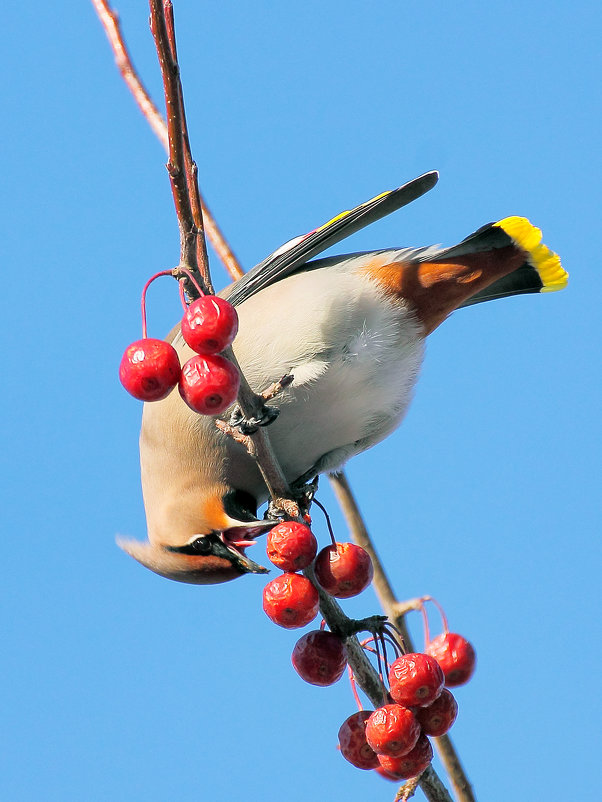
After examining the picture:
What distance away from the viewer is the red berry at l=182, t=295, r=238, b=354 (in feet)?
7.22

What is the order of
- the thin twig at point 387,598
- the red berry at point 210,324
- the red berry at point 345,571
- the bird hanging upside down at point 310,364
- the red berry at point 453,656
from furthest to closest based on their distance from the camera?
the bird hanging upside down at point 310,364 < the thin twig at point 387,598 < the red berry at point 453,656 < the red berry at point 345,571 < the red berry at point 210,324

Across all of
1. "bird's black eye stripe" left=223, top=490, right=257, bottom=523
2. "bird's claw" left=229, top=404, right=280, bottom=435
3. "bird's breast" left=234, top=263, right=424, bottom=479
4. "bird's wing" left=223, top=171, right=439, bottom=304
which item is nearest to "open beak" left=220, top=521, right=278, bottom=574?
"bird's black eye stripe" left=223, top=490, right=257, bottom=523

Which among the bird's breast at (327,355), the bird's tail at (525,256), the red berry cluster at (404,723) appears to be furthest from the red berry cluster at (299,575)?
the bird's tail at (525,256)

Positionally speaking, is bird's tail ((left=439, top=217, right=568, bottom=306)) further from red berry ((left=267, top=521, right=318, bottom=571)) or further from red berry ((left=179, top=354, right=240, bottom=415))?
red berry ((left=179, top=354, right=240, bottom=415))

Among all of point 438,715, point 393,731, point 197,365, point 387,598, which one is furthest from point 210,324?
point 387,598

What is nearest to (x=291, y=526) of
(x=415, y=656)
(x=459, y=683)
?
(x=415, y=656)

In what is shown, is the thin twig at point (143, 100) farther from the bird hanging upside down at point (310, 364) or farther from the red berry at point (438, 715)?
the red berry at point (438, 715)

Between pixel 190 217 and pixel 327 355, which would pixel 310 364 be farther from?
pixel 190 217

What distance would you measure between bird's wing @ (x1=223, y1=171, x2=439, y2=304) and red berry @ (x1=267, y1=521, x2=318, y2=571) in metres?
1.26

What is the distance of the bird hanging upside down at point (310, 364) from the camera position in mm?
3453

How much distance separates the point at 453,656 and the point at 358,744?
0.38 m

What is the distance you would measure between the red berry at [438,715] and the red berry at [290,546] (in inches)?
19.3

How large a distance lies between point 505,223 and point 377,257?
0.51 meters

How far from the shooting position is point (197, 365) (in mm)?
2273
